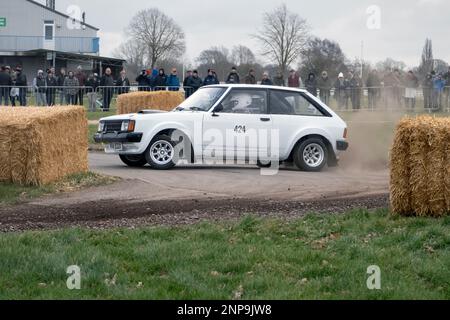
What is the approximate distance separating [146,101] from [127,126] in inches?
302

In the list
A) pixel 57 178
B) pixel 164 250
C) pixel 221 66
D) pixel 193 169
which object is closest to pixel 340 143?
pixel 193 169

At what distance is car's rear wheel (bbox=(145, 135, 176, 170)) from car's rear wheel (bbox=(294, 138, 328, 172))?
263 cm

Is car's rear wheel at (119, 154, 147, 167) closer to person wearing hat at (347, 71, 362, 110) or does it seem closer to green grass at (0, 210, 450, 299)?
green grass at (0, 210, 450, 299)

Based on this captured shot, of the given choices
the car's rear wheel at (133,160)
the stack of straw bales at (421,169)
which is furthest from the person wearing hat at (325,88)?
the stack of straw bales at (421,169)

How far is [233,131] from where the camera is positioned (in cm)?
1584

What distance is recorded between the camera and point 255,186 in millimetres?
13453

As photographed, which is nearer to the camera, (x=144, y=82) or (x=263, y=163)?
(x=263, y=163)

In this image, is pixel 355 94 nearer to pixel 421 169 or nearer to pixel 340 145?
pixel 340 145

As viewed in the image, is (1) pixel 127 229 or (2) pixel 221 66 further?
(2) pixel 221 66

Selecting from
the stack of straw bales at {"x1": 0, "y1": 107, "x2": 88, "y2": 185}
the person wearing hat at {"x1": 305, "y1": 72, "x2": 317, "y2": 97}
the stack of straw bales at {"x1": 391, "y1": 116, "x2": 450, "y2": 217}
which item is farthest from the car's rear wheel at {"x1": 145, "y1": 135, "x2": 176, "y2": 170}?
→ the person wearing hat at {"x1": 305, "y1": 72, "x2": 317, "y2": 97}

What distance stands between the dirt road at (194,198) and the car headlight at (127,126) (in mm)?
808

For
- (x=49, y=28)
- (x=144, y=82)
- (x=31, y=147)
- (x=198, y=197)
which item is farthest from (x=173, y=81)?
(x=49, y=28)
